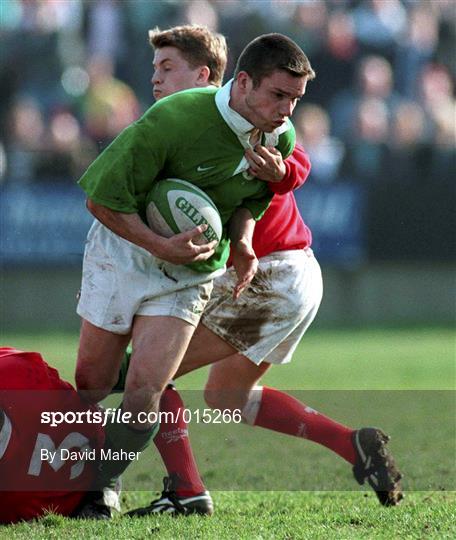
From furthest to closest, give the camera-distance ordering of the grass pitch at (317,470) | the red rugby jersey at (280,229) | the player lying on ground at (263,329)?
the red rugby jersey at (280,229) < the player lying on ground at (263,329) < the grass pitch at (317,470)

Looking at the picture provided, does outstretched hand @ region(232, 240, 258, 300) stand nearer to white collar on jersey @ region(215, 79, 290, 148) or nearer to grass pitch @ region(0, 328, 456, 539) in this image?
white collar on jersey @ region(215, 79, 290, 148)

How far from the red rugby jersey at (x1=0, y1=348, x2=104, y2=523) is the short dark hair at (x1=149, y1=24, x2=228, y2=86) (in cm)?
157

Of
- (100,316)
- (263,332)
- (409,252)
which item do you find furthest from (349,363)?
(100,316)

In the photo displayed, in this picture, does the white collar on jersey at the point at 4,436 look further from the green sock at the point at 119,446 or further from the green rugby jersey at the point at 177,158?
the green rugby jersey at the point at 177,158

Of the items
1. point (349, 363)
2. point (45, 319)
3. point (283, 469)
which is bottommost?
point (45, 319)

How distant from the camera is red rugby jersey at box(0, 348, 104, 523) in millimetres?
4902

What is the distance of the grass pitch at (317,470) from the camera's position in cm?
469

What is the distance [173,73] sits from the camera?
573cm

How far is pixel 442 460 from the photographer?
6.25m

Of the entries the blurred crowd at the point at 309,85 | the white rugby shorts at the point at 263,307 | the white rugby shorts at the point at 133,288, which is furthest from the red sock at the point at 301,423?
the blurred crowd at the point at 309,85

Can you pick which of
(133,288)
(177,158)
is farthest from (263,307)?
(177,158)

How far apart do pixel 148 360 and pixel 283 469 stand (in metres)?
1.60

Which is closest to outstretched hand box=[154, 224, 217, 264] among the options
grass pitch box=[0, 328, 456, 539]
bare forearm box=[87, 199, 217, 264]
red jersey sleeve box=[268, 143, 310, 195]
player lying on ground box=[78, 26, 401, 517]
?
bare forearm box=[87, 199, 217, 264]

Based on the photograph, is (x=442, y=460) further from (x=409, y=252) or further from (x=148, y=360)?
(x=409, y=252)
